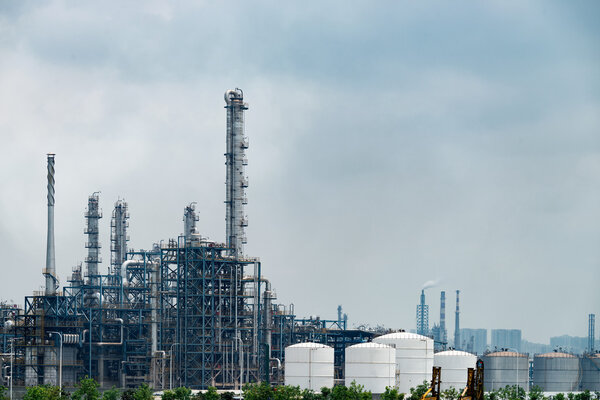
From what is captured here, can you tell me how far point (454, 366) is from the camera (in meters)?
117

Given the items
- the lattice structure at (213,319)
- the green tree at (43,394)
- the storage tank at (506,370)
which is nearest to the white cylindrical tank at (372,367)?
the lattice structure at (213,319)

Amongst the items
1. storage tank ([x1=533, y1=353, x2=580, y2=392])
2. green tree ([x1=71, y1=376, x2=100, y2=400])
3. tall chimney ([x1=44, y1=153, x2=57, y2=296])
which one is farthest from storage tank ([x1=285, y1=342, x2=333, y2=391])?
storage tank ([x1=533, y1=353, x2=580, y2=392])

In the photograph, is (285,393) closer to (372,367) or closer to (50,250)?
(372,367)

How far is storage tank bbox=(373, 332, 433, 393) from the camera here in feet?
384

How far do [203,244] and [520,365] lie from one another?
146 feet

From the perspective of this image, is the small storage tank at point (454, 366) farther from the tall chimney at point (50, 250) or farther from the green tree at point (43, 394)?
the tall chimney at point (50, 250)

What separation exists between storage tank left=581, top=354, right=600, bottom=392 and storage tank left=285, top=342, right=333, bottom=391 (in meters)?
45.9

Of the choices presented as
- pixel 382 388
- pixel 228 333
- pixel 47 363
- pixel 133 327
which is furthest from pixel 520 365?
pixel 47 363

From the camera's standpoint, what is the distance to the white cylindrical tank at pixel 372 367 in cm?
11250

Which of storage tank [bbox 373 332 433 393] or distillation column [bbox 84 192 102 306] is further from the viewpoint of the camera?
distillation column [bbox 84 192 102 306]

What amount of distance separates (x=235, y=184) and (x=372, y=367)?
30305 millimetres

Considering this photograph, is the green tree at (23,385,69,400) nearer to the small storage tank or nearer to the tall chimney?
the tall chimney

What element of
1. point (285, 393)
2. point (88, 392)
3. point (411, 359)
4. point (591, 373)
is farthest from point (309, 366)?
point (591, 373)

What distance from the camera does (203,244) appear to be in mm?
126562
